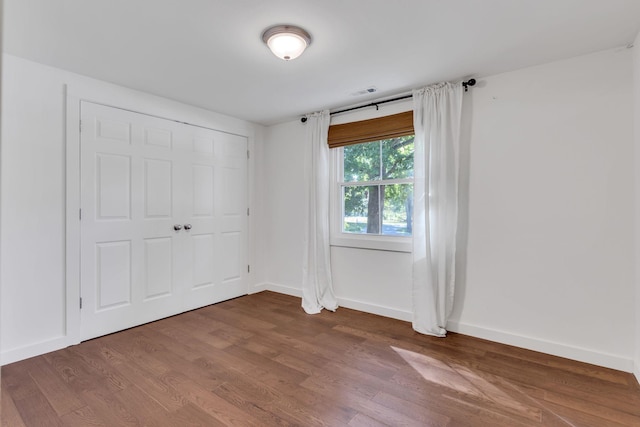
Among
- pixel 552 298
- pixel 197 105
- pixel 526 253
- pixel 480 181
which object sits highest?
pixel 197 105

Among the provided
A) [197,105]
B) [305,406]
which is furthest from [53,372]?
[197,105]

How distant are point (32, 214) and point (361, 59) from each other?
111 inches

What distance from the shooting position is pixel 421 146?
3219 millimetres

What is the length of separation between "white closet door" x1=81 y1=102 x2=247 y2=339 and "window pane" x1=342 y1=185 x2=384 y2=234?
1515 millimetres

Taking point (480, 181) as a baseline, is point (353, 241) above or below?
below

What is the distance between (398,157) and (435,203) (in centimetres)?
73

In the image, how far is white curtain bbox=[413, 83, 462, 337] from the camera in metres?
3.03

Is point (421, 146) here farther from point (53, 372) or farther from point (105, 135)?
point (53, 372)

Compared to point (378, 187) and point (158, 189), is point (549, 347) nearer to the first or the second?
point (378, 187)

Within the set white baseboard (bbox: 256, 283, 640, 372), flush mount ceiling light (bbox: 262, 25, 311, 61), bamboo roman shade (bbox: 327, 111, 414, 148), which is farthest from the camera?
bamboo roman shade (bbox: 327, 111, 414, 148)

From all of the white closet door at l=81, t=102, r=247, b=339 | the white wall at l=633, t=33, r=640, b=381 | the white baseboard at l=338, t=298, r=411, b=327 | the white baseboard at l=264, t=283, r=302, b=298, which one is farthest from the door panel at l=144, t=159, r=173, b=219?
the white wall at l=633, t=33, r=640, b=381

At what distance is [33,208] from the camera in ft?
8.78

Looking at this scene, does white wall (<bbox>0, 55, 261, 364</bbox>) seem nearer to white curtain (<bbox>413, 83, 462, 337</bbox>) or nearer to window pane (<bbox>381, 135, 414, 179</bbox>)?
window pane (<bbox>381, 135, 414, 179</bbox>)

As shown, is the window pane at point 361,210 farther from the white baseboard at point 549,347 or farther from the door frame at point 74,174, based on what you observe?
the door frame at point 74,174
